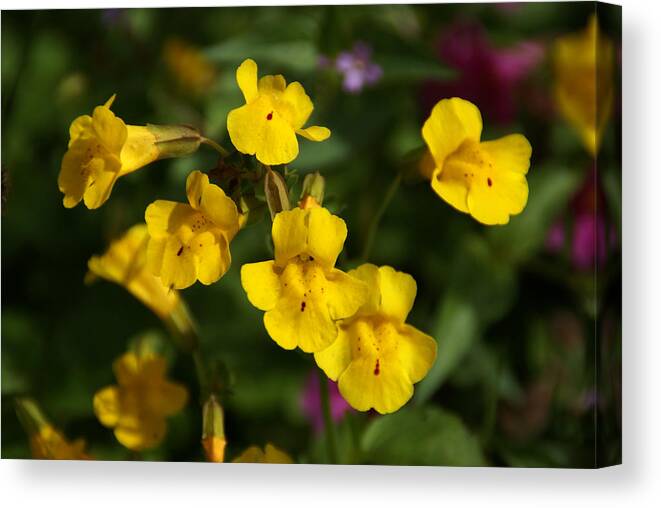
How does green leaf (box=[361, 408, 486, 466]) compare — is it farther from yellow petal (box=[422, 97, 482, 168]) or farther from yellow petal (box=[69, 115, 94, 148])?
yellow petal (box=[69, 115, 94, 148])

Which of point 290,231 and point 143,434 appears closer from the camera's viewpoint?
point 290,231

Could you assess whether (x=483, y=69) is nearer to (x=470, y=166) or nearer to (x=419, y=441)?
(x=470, y=166)

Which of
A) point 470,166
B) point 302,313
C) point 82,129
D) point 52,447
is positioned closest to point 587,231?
point 470,166

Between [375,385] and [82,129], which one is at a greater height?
[82,129]

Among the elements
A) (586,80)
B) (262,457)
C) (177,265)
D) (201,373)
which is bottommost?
(262,457)

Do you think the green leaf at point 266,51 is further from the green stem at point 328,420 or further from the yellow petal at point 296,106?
the green stem at point 328,420

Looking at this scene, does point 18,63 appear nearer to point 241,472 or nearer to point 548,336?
point 241,472

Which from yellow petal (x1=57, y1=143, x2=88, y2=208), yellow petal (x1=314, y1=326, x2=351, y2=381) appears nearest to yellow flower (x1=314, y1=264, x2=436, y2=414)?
yellow petal (x1=314, y1=326, x2=351, y2=381)
